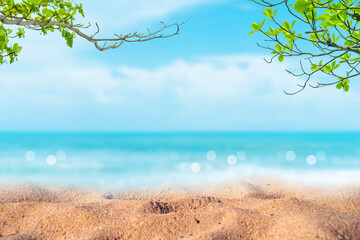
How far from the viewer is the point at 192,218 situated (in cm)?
369

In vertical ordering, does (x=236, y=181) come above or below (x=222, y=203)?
below

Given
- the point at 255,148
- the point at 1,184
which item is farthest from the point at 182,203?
the point at 255,148

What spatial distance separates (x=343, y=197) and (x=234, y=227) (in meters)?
2.10

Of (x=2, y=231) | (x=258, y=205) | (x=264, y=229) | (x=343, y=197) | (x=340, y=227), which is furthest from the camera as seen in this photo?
(x=343, y=197)

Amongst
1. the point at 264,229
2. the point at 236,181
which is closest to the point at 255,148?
the point at 236,181

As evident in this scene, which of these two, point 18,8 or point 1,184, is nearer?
point 18,8

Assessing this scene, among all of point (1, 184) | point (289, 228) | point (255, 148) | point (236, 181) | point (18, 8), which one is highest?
point (18, 8)

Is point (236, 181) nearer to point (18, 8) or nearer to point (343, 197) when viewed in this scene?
point (343, 197)

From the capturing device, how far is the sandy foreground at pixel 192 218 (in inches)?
126

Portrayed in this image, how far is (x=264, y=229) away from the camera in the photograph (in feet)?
10.8

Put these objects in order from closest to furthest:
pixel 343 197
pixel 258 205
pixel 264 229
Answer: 1. pixel 264 229
2. pixel 258 205
3. pixel 343 197

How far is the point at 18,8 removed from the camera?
3.24 meters

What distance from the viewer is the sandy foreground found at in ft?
10.5

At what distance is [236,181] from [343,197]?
1.83m
